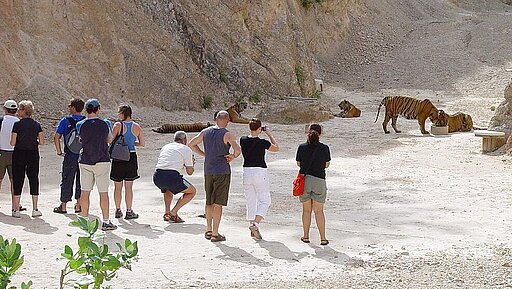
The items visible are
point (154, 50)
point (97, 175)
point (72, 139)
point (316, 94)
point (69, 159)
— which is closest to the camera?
point (97, 175)

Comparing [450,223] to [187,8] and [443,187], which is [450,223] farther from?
[187,8]

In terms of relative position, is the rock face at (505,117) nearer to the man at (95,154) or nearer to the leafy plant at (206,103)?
the leafy plant at (206,103)

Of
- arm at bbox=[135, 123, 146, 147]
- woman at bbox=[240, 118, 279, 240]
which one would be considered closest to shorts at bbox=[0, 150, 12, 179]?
arm at bbox=[135, 123, 146, 147]

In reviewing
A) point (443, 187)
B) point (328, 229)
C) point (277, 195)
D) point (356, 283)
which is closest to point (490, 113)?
point (443, 187)

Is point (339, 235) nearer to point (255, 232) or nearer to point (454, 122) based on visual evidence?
point (255, 232)

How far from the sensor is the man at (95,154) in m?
8.73

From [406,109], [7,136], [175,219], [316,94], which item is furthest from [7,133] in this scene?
[316,94]

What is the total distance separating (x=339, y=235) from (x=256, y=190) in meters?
1.24

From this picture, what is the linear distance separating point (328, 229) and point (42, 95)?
42.8 ft

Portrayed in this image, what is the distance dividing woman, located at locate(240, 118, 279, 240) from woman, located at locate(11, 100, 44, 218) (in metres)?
2.88

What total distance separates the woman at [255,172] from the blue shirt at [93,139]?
5.45 feet

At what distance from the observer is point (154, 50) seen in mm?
24703

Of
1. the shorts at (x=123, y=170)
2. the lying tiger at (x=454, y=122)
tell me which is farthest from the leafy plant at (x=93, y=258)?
the lying tiger at (x=454, y=122)

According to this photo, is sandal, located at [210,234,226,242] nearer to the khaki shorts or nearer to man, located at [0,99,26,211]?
the khaki shorts
